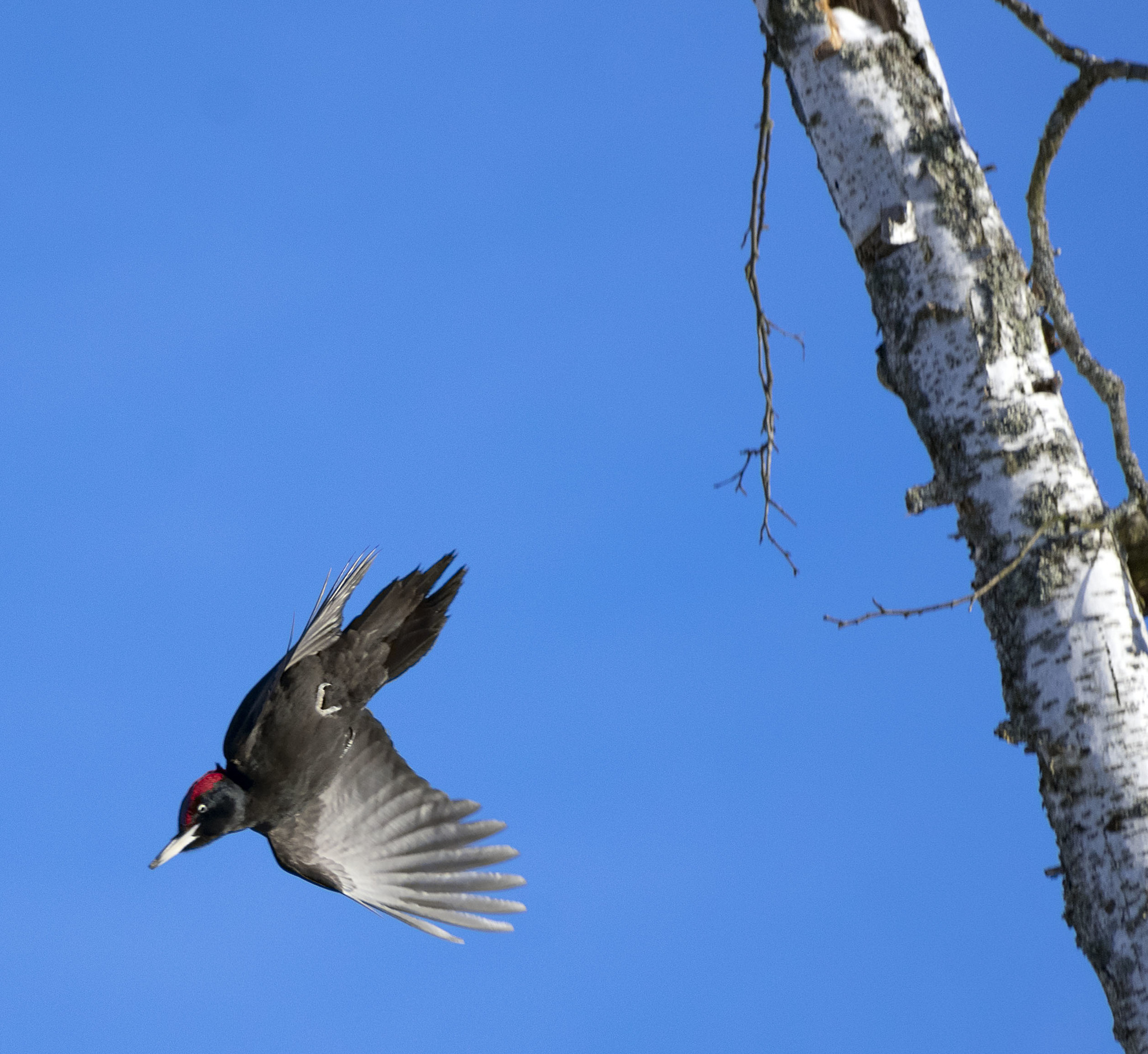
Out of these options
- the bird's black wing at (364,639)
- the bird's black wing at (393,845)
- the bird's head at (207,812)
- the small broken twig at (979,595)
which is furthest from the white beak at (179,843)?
the small broken twig at (979,595)

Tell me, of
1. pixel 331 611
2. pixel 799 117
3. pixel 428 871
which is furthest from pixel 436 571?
pixel 799 117

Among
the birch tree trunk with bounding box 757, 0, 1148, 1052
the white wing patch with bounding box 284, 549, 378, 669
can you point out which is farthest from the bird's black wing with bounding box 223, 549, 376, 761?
the birch tree trunk with bounding box 757, 0, 1148, 1052

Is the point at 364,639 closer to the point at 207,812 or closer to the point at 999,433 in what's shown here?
the point at 207,812

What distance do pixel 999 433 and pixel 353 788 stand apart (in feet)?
11.7

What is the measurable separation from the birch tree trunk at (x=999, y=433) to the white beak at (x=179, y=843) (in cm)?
307

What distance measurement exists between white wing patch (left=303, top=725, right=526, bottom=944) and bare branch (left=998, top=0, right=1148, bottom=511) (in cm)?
302

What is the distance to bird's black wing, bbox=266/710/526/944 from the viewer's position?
15.5 feet

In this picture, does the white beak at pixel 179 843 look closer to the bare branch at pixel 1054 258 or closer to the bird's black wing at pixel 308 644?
the bird's black wing at pixel 308 644

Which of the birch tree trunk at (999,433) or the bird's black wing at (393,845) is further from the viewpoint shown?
the bird's black wing at (393,845)

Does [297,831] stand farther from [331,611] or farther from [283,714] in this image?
[331,611]

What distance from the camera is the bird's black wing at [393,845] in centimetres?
471

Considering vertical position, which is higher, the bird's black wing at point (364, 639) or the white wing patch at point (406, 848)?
the bird's black wing at point (364, 639)

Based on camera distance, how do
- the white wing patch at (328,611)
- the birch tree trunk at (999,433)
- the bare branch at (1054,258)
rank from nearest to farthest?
the birch tree trunk at (999,433) < the bare branch at (1054,258) < the white wing patch at (328,611)

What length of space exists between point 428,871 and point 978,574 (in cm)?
314
